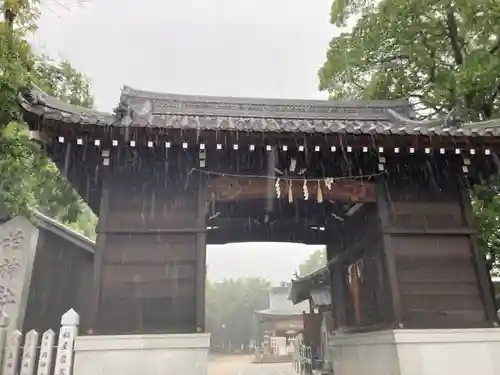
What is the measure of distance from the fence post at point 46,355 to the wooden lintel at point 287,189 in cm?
289

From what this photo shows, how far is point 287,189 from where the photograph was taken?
6469 mm

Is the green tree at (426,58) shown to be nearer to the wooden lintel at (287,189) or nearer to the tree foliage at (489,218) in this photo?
the tree foliage at (489,218)

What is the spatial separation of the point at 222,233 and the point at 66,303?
3.42 metres

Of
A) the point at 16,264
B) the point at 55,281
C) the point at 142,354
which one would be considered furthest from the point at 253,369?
→ the point at 142,354

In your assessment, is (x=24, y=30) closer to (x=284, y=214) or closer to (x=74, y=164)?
(x=74, y=164)

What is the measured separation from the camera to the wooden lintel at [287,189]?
643 cm

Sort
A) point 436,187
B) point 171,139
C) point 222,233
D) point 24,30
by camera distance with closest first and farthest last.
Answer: point 171,139, point 436,187, point 24,30, point 222,233

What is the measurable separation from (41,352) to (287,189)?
13.2 ft

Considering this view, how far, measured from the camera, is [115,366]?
17.6 feet

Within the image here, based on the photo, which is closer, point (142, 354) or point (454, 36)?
point (142, 354)

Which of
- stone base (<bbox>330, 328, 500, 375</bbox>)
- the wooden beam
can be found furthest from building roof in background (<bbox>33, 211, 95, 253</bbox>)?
stone base (<bbox>330, 328, 500, 375</bbox>)

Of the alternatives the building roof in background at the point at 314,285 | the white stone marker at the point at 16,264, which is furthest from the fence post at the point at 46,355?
the building roof in background at the point at 314,285

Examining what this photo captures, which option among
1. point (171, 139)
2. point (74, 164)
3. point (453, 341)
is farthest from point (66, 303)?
point (453, 341)

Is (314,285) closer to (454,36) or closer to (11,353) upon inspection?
(454,36)
